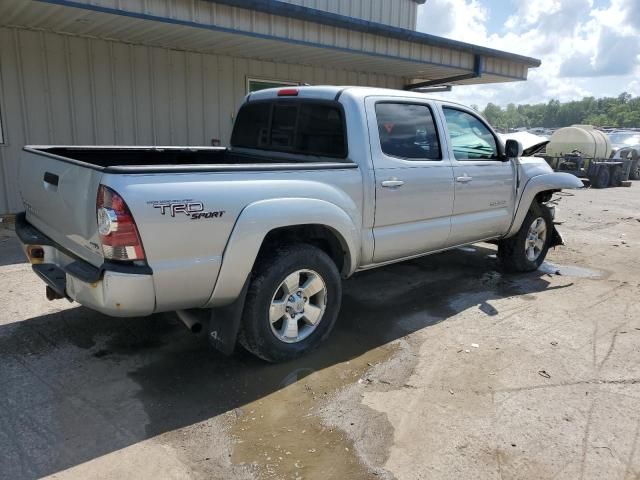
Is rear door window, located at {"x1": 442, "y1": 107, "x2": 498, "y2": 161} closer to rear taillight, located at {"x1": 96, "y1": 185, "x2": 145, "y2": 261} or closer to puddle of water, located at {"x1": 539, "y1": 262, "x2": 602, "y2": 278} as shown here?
puddle of water, located at {"x1": 539, "y1": 262, "x2": 602, "y2": 278}

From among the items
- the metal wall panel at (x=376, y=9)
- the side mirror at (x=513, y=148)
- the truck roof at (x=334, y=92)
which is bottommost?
the side mirror at (x=513, y=148)

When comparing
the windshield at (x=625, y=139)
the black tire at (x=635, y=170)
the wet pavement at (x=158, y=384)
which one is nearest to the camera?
the wet pavement at (x=158, y=384)

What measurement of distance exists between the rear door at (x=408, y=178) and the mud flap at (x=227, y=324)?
4.35 feet

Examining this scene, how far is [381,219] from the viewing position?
4113mm

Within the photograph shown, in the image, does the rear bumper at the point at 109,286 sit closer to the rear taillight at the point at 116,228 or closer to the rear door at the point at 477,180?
the rear taillight at the point at 116,228

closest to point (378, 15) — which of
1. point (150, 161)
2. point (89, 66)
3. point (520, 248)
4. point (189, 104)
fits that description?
point (189, 104)

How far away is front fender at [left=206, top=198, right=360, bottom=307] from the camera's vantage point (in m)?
3.16

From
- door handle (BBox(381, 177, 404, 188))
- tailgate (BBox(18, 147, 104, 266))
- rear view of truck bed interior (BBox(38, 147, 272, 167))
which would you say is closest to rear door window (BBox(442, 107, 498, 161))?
door handle (BBox(381, 177, 404, 188))

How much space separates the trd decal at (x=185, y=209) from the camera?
2.83 meters

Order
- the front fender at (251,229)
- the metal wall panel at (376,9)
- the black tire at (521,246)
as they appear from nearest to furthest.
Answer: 1. the front fender at (251,229)
2. the black tire at (521,246)
3. the metal wall panel at (376,9)

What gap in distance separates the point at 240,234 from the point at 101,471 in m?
1.46

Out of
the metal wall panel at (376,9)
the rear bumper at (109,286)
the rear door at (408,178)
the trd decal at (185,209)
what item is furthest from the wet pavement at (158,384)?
the metal wall panel at (376,9)

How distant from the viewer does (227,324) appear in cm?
339

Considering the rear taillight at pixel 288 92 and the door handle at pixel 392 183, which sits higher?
the rear taillight at pixel 288 92
